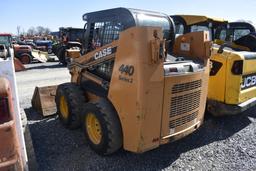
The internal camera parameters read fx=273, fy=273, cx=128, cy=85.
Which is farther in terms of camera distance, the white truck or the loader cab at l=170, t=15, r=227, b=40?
the loader cab at l=170, t=15, r=227, b=40

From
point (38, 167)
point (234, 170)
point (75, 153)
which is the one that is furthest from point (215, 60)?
point (38, 167)

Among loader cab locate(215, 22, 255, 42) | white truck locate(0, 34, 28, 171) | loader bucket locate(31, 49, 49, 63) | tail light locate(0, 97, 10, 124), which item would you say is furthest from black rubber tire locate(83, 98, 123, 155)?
loader bucket locate(31, 49, 49, 63)

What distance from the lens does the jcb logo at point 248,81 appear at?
5277mm

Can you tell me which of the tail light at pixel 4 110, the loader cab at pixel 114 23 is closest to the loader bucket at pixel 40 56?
the loader cab at pixel 114 23

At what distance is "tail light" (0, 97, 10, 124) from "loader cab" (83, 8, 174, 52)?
2.10 m

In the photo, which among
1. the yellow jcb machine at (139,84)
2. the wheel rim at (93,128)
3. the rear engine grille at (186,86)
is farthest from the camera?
the wheel rim at (93,128)

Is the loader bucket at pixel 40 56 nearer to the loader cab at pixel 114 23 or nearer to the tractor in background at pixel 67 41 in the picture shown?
the tractor in background at pixel 67 41

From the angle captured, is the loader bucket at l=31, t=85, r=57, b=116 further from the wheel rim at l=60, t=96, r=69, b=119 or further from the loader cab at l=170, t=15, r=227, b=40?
the loader cab at l=170, t=15, r=227, b=40

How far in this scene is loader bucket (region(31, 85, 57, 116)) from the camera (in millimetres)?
5773

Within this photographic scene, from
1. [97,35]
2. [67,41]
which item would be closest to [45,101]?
[97,35]

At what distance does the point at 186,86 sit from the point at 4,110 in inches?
89.9

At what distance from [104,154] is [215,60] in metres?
2.71

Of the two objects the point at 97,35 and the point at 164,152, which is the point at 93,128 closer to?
the point at 164,152

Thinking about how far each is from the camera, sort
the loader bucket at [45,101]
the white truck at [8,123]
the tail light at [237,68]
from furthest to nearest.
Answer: the loader bucket at [45,101] → the tail light at [237,68] → the white truck at [8,123]
